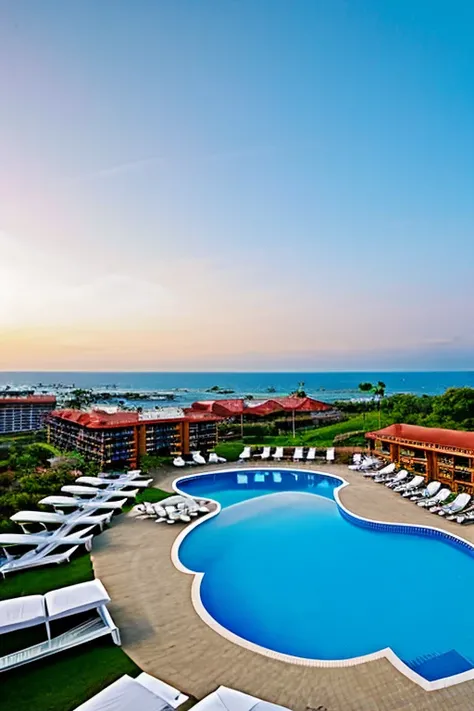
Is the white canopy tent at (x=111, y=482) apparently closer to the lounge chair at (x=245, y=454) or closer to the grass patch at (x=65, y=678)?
the lounge chair at (x=245, y=454)

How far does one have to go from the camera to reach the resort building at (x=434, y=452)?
640 inches

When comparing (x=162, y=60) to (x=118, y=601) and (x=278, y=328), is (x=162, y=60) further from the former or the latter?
(x=278, y=328)

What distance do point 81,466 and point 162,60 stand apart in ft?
51.2

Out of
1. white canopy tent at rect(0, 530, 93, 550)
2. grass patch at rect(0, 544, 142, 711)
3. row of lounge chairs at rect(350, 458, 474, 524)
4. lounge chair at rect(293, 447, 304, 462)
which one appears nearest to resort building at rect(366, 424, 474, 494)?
row of lounge chairs at rect(350, 458, 474, 524)

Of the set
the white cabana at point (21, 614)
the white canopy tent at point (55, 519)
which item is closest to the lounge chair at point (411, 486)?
the white canopy tent at point (55, 519)

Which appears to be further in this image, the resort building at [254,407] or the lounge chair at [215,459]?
the resort building at [254,407]

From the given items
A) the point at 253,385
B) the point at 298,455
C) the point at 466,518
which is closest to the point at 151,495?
the point at 298,455

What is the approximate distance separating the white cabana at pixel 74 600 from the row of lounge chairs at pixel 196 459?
487 inches

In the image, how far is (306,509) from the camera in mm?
15984

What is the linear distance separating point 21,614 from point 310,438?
2199 cm

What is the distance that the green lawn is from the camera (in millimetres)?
23797

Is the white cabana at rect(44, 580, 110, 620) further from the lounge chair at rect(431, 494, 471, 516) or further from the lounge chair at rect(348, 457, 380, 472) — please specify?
the lounge chair at rect(348, 457, 380, 472)

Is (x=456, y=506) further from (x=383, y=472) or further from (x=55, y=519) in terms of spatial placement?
(x=55, y=519)

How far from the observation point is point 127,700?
5.63 metres
